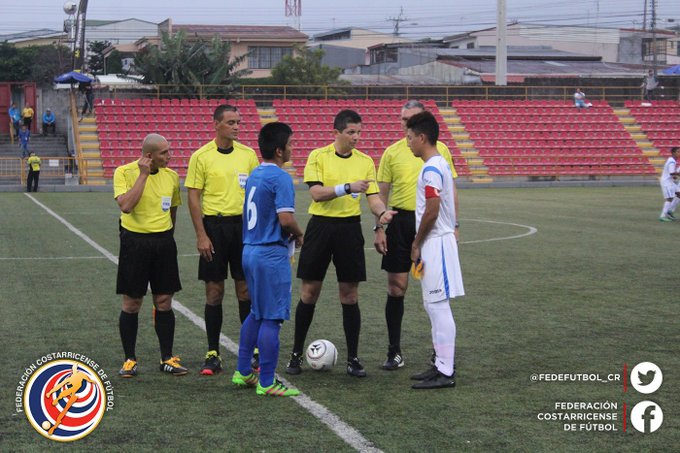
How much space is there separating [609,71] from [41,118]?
37.2 m

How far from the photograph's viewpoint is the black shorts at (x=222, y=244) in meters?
7.79

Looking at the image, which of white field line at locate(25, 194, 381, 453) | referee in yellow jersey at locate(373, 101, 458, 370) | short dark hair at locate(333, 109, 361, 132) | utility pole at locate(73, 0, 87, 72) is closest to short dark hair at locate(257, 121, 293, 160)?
short dark hair at locate(333, 109, 361, 132)

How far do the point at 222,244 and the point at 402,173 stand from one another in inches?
64.1

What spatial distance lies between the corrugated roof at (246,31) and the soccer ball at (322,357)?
69.1 metres

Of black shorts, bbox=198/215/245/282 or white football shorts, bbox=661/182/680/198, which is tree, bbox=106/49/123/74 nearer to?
white football shorts, bbox=661/182/680/198

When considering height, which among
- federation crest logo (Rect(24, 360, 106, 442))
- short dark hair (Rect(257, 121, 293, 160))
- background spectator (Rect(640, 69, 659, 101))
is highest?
background spectator (Rect(640, 69, 659, 101))

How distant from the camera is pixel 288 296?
6980mm

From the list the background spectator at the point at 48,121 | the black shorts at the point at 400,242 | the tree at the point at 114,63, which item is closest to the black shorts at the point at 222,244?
the black shorts at the point at 400,242

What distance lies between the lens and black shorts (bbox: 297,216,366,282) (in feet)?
25.3

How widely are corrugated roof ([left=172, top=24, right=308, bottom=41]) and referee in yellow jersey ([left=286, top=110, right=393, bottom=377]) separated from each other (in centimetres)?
6876

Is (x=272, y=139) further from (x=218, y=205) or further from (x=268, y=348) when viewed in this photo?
(x=268, y=348)

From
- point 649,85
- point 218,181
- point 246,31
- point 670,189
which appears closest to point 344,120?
point 218,181

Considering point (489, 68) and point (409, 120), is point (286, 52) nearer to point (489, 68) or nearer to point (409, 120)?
point (489, 68)

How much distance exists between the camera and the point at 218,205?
784cm
